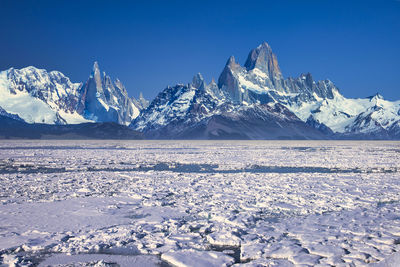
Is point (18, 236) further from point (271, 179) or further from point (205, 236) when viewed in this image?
point (271, 179)

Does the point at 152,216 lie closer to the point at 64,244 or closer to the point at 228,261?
the point at 64,244

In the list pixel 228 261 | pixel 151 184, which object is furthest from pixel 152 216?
pixel 151 184

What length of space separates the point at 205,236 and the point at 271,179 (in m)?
12.1

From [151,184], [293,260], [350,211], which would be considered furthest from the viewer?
[151,184]

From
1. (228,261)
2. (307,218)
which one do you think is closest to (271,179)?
(307,218)

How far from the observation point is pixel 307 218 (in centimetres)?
1183

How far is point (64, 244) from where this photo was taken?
9.08m

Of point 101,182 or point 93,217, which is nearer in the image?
point 93,217

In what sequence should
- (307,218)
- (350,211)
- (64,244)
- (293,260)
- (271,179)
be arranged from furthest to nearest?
(271,179)
(350,211)
(307,218)
(64,244)
(293,260)

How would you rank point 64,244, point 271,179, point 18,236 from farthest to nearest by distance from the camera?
point 271,179, point 18,236, point 64,244

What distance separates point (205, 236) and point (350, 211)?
611 cm

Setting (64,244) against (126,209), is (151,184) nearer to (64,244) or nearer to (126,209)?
(126,209)

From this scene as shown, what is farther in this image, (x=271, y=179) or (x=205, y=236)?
(x=271, y=179)

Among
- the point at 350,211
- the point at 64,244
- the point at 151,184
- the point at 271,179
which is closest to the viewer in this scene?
the point at 64,244
